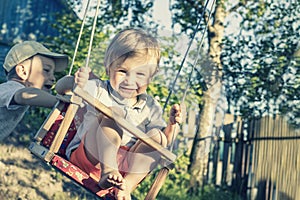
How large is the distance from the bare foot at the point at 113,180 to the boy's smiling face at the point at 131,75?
529mm

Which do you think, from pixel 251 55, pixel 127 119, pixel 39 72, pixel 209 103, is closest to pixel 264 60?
pixel 251 55

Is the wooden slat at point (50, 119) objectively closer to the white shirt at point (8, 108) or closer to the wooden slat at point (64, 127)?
the wooden slat at point (64, 127)

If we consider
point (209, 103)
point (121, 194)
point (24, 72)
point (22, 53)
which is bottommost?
point (121, 194)

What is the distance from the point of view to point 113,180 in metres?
3.50

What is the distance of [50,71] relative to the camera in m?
4.39

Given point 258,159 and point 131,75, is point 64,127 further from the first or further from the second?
point 258,159

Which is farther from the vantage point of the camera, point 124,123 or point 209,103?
point 209,103

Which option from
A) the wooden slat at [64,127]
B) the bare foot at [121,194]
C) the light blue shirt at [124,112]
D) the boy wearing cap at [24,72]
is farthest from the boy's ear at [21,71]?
the bare foot at [121,194]

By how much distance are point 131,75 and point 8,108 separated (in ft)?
2.37

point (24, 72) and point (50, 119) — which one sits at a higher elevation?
point (24, 72)

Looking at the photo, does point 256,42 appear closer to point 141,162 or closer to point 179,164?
point 179,164

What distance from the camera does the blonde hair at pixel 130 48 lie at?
3.86m

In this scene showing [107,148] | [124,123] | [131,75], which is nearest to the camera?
[124,123]

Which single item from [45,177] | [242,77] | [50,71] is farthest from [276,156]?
[50,71]
